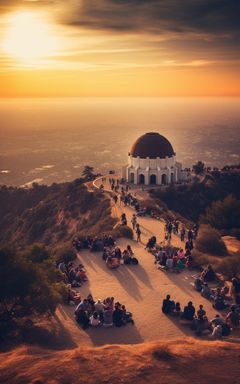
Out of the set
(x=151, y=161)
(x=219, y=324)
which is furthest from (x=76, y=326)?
(x=151, y=161)

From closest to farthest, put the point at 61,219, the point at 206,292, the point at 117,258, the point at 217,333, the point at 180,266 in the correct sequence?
1. the point at 217,333
2. the point at 206,292
3. the point at 180,266
4. the point at 117,258
5. the point at 61,219

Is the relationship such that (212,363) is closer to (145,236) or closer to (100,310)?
(100,310)

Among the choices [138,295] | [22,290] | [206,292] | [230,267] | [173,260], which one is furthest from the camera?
[173,260]

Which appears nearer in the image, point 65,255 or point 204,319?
point 204,319

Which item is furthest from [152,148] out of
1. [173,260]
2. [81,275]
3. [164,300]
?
[164,300]

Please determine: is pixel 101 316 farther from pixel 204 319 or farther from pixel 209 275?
pixel 209 275

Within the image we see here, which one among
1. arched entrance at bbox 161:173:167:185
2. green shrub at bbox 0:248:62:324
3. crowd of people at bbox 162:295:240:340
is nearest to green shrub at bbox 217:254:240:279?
crowd of people at bbox 162:295:240:340

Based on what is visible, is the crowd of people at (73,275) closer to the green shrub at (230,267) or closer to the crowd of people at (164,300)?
the crowd of people at (164,300)
